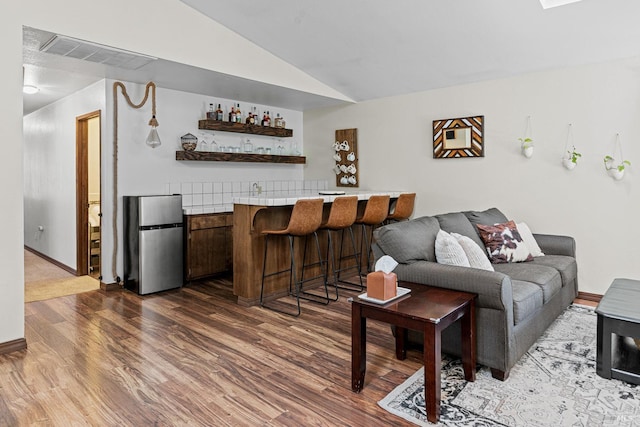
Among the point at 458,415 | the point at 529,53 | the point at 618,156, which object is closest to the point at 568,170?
the point at 618,156

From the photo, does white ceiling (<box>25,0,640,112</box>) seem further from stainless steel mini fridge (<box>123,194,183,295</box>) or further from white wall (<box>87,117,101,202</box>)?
stainless steel mini fridge (<box>123,194,183,295</box>)

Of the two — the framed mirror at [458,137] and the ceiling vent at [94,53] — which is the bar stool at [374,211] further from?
the ceiling vent at [94,53]

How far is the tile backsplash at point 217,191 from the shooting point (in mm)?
4992

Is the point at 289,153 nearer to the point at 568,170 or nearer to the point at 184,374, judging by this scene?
the point at 568,170

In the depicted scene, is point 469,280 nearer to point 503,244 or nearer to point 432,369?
point 432,369

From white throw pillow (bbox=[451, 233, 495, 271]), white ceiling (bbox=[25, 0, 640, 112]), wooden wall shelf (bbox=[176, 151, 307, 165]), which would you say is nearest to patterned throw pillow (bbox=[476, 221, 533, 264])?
white throw pillow (bbox=[451, 233, 495, 271])

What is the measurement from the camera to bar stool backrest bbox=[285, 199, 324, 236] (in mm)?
3715

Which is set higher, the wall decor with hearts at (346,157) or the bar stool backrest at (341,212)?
the wall decor with hearts at (346,157)

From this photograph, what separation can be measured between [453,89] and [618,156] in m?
1.80

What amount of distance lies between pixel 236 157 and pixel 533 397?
4172 mm

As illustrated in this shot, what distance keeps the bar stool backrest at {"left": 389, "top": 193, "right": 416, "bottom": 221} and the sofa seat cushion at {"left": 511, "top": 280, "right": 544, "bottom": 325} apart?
7.41 feet

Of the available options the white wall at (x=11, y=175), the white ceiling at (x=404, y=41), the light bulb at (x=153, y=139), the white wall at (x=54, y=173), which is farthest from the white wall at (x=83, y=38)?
the white wall at (x=54, y=173)

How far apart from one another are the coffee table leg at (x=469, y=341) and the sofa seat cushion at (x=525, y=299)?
28 cm

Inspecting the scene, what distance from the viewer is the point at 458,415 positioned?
2.11 meters
